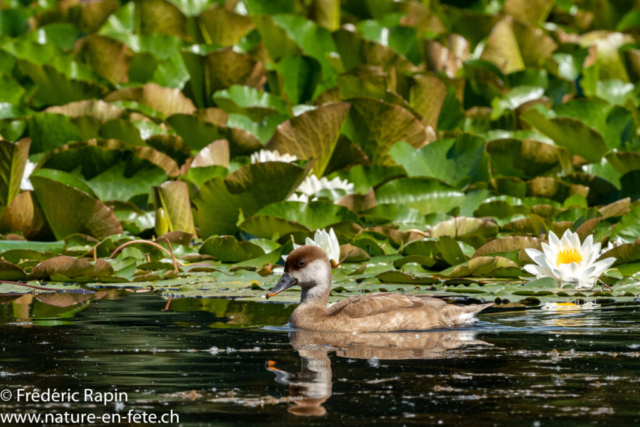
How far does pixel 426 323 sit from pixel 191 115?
3.64m

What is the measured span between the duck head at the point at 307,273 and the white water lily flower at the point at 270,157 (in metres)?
2.10

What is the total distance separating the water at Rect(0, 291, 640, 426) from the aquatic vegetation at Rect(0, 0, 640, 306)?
69 cm

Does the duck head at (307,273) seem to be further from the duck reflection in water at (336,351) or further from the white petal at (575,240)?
the white petal at (575,240)

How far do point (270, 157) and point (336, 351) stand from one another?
340 centimetres

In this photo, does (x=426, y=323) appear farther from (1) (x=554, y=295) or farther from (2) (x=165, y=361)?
(2) (x=165, y=361)

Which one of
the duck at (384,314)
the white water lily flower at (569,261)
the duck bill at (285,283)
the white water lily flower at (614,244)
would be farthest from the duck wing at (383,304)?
the white water lily flower at (614,244)

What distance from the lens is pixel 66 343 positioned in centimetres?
468

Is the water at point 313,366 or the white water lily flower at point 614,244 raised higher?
the white water lily flower at point 614,244

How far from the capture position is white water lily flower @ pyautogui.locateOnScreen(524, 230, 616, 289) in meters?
6.16

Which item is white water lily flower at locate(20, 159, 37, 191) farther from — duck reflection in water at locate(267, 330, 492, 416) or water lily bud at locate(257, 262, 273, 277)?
duck reflection in water at locate(267, 330, 492, 416)

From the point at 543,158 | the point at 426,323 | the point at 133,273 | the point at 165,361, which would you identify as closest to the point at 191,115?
the point at 133,273

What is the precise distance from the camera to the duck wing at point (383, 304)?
5371 mm

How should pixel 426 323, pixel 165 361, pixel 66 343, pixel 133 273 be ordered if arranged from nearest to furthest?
pixel 165 361
pixel 66 343
pixel 426 323
pixel 133 273

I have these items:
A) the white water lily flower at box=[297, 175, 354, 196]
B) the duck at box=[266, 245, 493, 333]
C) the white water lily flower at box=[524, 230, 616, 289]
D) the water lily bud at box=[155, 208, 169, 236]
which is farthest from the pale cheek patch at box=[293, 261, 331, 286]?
the white water lily flower at box=[297, 175, 354, 196]
